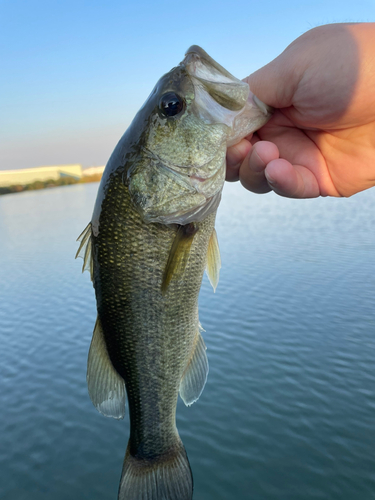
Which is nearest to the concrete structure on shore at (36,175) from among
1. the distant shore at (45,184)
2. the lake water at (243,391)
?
the distant shore at (45,184)

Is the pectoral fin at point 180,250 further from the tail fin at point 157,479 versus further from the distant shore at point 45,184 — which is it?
the distant shore at point 45,184

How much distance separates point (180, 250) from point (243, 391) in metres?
6.40

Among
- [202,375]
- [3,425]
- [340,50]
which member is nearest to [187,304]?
[202,375]

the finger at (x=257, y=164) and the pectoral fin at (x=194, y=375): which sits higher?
the finger at (x=257, y=164)

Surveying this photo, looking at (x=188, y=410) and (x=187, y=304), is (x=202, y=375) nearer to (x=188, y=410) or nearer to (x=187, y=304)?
(x=187, y=304)

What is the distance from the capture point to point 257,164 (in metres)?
2.61

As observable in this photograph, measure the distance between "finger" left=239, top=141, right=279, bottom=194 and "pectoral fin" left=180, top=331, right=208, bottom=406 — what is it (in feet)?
4.11

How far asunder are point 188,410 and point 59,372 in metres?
3.45

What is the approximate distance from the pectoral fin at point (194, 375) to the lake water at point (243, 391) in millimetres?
4117

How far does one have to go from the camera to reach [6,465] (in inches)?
253

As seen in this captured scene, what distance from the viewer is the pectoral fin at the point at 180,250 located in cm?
206

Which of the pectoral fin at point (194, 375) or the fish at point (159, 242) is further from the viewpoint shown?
the pectoral fin at point (194, 375)

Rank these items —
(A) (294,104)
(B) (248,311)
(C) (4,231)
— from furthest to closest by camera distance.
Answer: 1. (C) (4,231)
2. (B) (248,311)
3. (A) (294,104)

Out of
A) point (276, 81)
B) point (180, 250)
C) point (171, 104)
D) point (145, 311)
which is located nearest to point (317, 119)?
point (276, 81)
